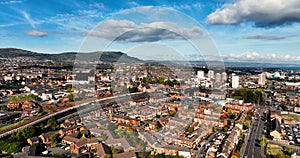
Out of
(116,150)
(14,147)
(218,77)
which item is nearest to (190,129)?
(116,150)

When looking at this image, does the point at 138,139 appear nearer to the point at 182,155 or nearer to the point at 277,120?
the point at 182,155

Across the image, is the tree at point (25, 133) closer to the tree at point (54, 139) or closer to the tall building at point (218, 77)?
the tree at point (54, 139)

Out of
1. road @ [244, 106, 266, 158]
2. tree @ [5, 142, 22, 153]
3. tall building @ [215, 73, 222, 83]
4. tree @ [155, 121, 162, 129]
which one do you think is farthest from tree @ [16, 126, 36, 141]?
tall building @ [215, 73, 222, 83]

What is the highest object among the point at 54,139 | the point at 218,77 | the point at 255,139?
the point at 218,77

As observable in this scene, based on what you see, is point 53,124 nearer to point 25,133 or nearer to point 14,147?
point 25,133

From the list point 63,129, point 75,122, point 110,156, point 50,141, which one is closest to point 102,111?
point 75,122

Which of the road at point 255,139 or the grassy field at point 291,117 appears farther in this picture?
the grassy field at point 291,117

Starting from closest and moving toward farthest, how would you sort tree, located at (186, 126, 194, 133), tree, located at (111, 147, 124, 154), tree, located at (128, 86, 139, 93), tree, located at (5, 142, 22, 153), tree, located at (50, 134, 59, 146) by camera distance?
tree, located at (111, 147, 124, 154), tree, located at (5, 142, 22, 153), tree, located at (50, 134, 59, 146), tree, located at (186, 126, 194, 133), tree, located at (128, 86, 139, 93)

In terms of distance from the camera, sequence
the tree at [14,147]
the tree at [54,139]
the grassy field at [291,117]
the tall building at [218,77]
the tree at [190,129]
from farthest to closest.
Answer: the tall building at [218,77], the grassy field at [291,117], the tree at [190,129], the tree at [54,139], the tree at [14,147]

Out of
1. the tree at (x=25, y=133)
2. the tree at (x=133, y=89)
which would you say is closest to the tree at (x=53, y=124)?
the tree at (x=25, y=133)

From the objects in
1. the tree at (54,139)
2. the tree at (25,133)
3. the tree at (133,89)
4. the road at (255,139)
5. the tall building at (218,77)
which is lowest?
the road at (255,139)

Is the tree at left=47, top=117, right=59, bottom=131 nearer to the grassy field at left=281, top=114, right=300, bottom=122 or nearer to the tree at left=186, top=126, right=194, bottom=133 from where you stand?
the tree at left=186, top=126, right=194, bottom=133
